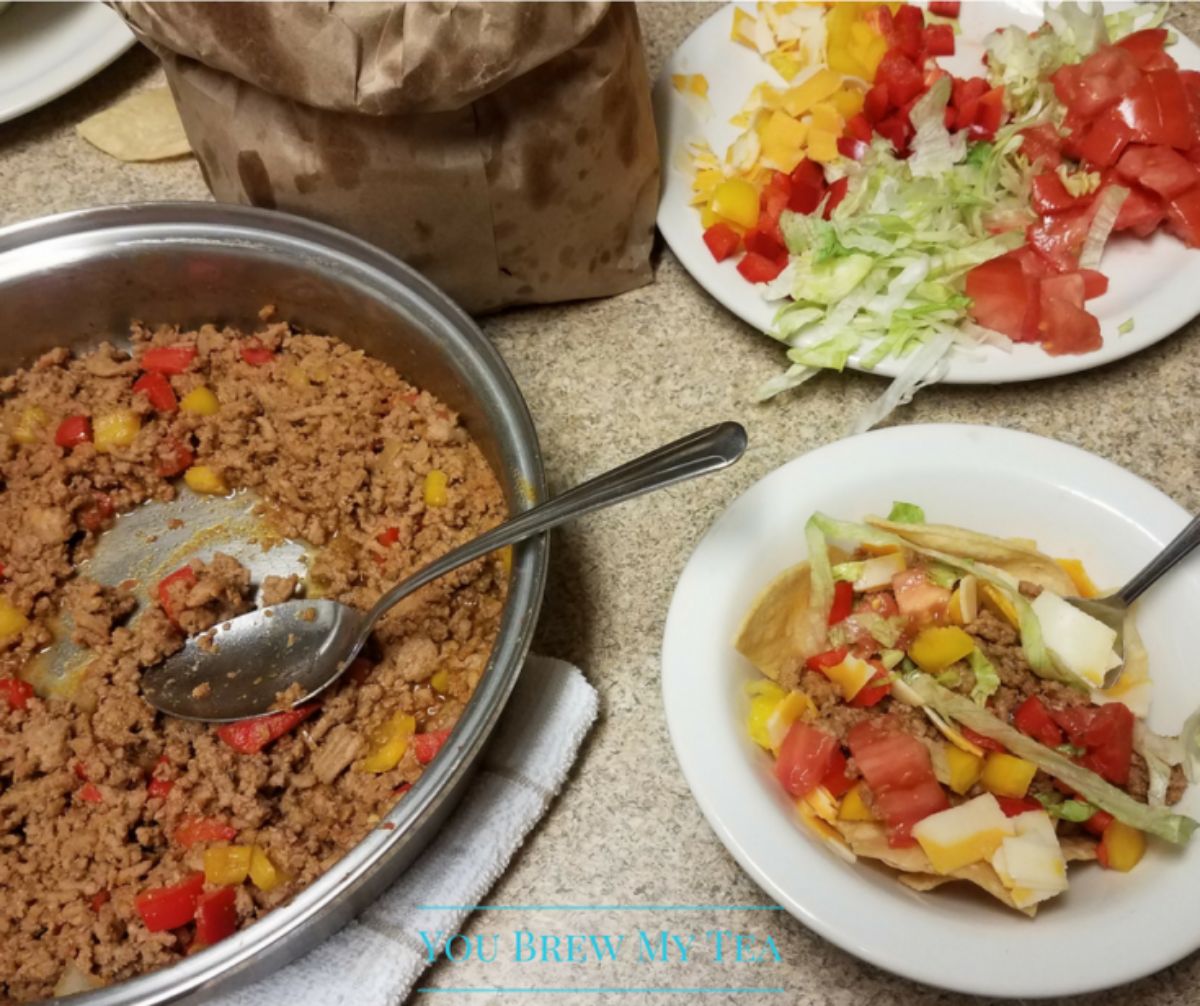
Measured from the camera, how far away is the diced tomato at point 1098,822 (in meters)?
0.93

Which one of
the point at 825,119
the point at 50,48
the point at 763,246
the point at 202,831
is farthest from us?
the point at 50,48

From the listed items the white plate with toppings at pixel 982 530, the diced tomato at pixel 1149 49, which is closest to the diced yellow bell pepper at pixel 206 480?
the white plate with toppings at pixel 982 530

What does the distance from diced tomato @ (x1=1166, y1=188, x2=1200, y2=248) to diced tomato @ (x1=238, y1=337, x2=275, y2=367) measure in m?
1.16

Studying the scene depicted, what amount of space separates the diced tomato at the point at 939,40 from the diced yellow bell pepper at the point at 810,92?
0.54 feet

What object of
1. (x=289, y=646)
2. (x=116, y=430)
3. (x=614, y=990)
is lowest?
(x=614, y=990)

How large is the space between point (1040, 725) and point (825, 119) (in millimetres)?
896

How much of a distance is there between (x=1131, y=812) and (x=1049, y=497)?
1.06 ft

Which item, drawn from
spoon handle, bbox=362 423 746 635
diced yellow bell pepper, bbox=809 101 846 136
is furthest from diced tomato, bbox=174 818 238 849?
diced yellow bell pepper, bbox=809 101 846 136

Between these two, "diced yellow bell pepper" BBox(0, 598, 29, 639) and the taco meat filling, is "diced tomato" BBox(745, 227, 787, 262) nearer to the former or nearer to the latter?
the taco meat filling

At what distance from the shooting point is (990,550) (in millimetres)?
1045

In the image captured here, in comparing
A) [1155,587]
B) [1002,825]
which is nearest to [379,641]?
[1002,825]

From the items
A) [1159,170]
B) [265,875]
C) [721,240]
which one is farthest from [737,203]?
[265,875]

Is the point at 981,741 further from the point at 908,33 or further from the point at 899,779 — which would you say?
the point at 908,33

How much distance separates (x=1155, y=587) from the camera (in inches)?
40.3
